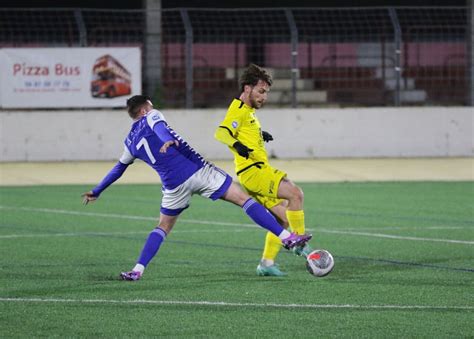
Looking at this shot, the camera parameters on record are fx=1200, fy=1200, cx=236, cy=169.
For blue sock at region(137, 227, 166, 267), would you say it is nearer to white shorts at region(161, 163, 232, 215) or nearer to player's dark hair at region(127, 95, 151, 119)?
white shorts at region(161, 163, 232, 215)

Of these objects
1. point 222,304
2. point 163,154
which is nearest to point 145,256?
point 163,154

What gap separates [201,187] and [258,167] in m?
0.60

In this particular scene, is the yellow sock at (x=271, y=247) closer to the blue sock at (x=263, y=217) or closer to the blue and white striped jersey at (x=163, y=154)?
the blue sock at (x=263, y=217)

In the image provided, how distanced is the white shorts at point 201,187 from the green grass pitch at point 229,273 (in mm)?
674

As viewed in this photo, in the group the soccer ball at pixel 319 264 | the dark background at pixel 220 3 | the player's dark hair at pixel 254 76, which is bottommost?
the soccer ball at pixel 319 264

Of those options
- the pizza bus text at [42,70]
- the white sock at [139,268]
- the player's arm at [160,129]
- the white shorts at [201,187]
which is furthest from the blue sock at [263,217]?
the pizza bus text at [42,70]

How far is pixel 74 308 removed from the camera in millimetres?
8875

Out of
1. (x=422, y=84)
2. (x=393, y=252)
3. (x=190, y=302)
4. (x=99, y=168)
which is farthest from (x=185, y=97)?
(x=190, y=302)

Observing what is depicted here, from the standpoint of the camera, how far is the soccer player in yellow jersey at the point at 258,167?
34.7 ft

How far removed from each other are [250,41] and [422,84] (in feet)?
13.9

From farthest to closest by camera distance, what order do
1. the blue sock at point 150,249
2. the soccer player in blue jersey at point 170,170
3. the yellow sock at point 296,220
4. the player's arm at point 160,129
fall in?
1. the yellow sock at point 296,220
2. the blue sock at point 150,249
3. the soccer player in blue jersey at point 170,170
4. the player's arm at point 160,129

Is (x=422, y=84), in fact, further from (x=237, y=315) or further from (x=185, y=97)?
(x=237, y=315)

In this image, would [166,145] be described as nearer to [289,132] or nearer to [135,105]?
[135,105]

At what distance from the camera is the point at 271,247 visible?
10750 millimetres
